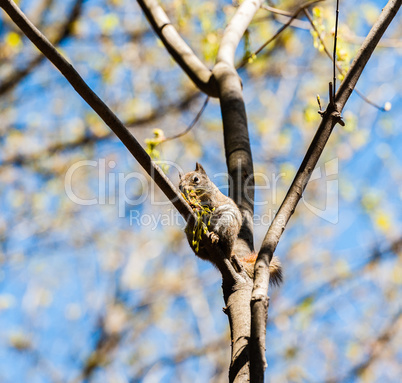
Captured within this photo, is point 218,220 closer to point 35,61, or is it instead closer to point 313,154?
point 313,154

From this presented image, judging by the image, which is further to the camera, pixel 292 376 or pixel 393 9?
pixel 292 376

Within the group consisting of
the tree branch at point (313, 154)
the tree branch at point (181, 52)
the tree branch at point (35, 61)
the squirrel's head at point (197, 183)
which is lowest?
the tree branch at point (313, 154)

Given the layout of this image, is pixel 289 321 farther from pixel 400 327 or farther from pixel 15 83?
pixel 15 83

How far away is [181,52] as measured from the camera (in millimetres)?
3475

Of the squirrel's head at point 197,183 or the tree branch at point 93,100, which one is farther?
the squirrel's head at point 197,183

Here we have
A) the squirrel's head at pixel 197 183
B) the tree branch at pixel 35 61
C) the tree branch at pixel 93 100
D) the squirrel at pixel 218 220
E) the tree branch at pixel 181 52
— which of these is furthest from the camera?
the tree branch at pixel 35 61

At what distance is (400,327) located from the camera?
841 cm

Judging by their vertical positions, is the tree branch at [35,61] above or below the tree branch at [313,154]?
above

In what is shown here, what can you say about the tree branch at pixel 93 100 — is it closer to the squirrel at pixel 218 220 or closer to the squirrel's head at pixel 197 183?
the squirrel at pixel 218 220

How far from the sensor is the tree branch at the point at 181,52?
10.9 feet

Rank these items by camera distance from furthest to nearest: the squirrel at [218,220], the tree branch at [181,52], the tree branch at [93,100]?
the tree branch at [181,52] → the squirrel at [218,220] → the tree branch at [93,100]

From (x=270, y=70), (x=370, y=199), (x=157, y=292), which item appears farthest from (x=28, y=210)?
(x=370, y=199)

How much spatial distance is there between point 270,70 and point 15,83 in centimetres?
473

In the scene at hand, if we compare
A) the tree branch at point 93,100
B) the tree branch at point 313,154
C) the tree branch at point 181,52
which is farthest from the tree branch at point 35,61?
the tree branch at point 313,154
